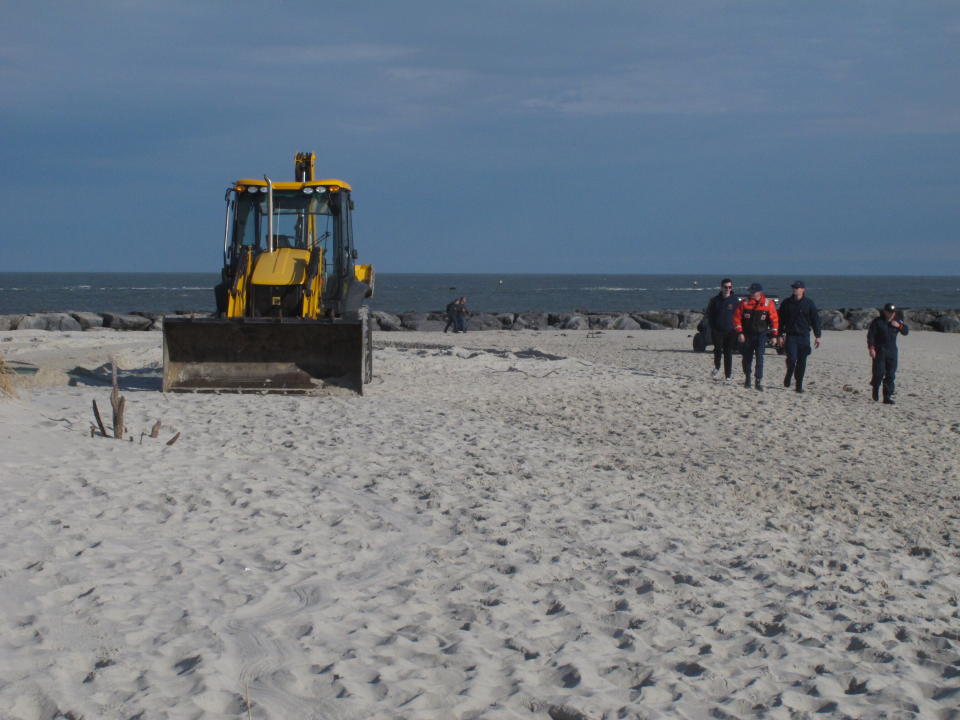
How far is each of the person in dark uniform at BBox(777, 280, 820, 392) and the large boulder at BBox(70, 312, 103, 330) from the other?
27183 mm

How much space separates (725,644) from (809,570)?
1.42m

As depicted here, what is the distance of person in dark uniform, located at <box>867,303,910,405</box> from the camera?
13.5m

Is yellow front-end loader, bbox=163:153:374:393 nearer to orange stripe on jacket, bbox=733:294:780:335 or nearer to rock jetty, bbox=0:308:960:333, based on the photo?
orange stripe on jacket, bbox=733:294:780:335

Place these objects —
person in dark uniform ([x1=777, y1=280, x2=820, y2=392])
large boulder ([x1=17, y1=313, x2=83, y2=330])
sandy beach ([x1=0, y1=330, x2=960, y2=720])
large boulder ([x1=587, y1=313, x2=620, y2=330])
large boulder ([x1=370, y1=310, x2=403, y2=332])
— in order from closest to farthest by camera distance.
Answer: sandy beach ([x1=0, y1=330, x2=960, y2=720]) → person in dark uniform ([x1=777, y1=280, x2=820, y2=392]) → large boulder ([x1=17, y1=313, x2=83, y2=330]) → large boulder ([x1=370, y1=310, x2=403, y2=332]) → large boulder ([x1=587, y1=313, x2=620, y2=330])

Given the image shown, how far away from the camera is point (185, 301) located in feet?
225

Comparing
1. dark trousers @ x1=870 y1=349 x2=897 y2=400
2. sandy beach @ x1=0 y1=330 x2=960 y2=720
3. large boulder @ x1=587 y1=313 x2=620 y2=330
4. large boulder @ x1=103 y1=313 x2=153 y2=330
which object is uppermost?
dark trousers @ x1=870 y1=349 x2=897 y2=400

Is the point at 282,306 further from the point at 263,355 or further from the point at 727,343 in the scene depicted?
the point at 727,343

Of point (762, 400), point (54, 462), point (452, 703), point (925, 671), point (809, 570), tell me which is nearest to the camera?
point (452, 703)

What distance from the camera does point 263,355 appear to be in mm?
12883

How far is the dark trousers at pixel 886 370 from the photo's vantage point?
13.4 meters

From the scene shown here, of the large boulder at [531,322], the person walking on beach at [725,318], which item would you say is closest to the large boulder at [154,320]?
the large boulder at [531,322]

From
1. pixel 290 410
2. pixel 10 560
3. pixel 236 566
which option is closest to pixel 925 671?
pixel 236 566

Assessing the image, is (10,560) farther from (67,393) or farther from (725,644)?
(67,393)

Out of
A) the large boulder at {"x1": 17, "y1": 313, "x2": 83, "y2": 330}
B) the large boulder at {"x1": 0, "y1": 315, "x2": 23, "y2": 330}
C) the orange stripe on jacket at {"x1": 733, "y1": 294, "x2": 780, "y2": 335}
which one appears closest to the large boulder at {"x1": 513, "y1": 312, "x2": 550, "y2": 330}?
the large boulder at {"x1": 17, "y1": 313, "x2": 83, "y2": 330}
